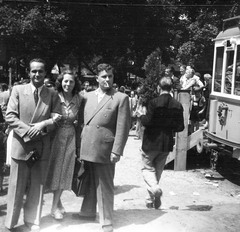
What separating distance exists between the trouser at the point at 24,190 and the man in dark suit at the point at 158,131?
71.0 inches

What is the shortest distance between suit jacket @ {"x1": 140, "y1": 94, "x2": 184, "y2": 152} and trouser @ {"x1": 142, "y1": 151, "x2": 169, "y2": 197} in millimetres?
111

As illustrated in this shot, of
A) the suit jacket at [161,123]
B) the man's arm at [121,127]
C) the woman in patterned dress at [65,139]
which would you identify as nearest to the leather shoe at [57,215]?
the woman in patterned dress at [65,139]

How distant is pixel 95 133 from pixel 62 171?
620mm

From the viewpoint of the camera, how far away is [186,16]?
1196 inches

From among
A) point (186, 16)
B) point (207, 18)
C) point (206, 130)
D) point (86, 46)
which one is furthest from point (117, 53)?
point (206, 130)

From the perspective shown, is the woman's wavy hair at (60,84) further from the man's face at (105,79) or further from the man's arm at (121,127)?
the man's arm at (121,127)

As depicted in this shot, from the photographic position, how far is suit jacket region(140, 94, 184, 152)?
5.89 m

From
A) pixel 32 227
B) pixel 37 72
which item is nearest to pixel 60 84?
pixel 37 72

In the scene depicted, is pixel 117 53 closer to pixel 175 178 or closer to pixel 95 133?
pixel 175 178

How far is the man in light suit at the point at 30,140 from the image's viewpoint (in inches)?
177

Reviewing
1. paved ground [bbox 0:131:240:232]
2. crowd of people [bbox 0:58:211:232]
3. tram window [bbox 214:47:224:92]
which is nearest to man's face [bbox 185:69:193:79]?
tram window [bbox 214:47:224:92]

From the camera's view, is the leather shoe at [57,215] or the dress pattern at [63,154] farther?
the leather shoe at [57,215]

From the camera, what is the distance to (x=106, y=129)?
465 centimetres

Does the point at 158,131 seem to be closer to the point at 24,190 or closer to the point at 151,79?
the point at 24,190
